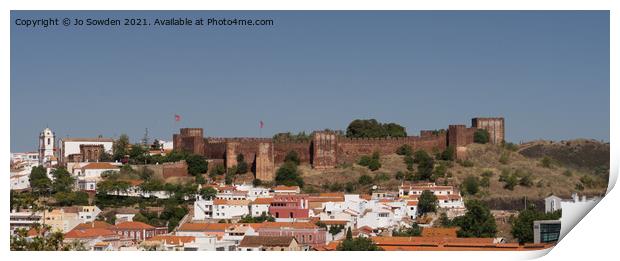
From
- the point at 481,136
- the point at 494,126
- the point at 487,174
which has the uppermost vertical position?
the point at 494,126

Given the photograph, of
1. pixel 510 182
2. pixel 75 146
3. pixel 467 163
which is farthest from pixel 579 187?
pixel 75 146

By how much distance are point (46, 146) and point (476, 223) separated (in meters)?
12.0

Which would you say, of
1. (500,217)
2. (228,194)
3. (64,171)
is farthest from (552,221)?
(64,171)

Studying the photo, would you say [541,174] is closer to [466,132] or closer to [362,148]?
[466,132]

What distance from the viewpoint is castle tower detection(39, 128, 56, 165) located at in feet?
Answer: 95.6

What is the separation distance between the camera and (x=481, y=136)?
87.8ft

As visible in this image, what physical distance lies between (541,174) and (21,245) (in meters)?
16.1

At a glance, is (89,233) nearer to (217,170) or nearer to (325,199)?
(325,199)

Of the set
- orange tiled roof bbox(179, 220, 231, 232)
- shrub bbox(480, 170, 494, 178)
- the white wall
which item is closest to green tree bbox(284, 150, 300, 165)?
shrub bbox(480, 170, 494, 178)

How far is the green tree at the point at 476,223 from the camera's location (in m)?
20.0

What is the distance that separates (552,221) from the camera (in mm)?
18469

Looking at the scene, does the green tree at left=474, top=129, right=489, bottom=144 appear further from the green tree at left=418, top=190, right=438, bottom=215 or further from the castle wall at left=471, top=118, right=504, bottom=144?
the green tree at left=418, top=190, right=438, bottom=215

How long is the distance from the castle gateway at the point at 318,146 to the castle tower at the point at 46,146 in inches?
138

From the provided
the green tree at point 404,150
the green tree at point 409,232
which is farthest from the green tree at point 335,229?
the green tree at point 404,150
